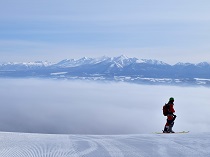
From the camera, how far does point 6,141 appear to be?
10.1 metres

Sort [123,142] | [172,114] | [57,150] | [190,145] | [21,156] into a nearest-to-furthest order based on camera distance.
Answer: [21,156] < [57,150] < [190,145] < [123,142] < [172,114]

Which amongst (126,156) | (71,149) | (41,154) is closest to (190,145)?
(126,156)

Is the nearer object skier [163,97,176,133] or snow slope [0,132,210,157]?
snow slope [0,132,210,157]

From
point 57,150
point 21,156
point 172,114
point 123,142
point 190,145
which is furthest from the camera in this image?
point 172,114

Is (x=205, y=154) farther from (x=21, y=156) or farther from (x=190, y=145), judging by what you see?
(x=21, y=156)

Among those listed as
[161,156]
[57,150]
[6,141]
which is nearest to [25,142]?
[6,141]

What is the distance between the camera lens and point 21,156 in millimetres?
8117

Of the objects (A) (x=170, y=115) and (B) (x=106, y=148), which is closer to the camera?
(B) (x=106, y=148)

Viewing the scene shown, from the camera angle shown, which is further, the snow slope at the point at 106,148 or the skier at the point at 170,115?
the skier at the point at 170,115

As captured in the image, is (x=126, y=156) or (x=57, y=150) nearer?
(x=126, y=156)

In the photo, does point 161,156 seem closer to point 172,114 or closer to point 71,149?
point 71,149

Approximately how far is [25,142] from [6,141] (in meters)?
0.60

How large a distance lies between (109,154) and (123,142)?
6.51 ft

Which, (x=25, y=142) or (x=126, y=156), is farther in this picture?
(x=25, y=142)
